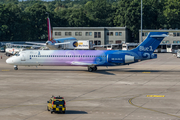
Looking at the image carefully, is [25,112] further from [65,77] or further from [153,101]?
[65,77]

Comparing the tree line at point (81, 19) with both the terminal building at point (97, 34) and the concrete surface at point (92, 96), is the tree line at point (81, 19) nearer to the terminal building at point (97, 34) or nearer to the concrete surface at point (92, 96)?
the terminal building at point (97, 34)

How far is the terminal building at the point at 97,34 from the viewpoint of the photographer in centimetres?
12331

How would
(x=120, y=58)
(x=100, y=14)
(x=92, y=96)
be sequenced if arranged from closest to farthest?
(x=92, y=96) < (x=120, y=58) < (x=100, y=14)

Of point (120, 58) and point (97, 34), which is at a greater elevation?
point (97, 34)

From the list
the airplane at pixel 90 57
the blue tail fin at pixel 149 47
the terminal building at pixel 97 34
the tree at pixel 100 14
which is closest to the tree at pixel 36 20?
the tree at pixel 100 14

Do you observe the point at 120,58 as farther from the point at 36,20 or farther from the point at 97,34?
the point at 36,20

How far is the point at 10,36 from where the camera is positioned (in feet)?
473

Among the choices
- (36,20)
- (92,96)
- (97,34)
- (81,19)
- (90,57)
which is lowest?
(92,96)

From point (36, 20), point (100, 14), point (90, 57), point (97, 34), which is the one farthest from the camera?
point (100, 14)

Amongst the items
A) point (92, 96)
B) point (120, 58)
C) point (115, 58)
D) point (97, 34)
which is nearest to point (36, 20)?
point (97, 34)

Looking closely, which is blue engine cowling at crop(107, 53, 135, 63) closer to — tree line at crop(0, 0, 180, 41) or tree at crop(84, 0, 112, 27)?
tree line at crop(0, 0, 180, 41)

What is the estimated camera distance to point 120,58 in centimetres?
4978

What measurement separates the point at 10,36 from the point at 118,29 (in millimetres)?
54007

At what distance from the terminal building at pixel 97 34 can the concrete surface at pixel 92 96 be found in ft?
253
